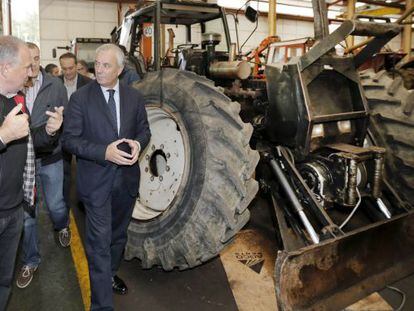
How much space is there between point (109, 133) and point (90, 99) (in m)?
0.26

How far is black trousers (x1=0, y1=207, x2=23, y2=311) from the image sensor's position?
7.38ft

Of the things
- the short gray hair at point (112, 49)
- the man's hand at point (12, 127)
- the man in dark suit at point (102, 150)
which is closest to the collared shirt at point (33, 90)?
the man in dark suit at point (102, 150)

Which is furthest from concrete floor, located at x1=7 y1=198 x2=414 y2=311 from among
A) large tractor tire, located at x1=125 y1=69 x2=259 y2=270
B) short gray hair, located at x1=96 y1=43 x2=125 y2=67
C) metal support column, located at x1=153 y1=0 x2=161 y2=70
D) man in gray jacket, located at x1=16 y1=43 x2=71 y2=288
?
metal support column, located at x1=153 y1=0 x2=161 y2=70

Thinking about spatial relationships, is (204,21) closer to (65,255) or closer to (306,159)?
(306,159)

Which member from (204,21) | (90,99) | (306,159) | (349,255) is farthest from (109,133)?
(204,21)

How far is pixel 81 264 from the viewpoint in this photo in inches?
138

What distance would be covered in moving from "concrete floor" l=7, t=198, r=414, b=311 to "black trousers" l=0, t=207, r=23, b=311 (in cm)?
58

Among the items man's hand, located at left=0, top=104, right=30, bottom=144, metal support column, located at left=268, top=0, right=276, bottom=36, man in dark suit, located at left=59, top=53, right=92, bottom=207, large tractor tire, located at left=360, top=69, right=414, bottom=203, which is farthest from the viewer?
metal support column, located at left=268, top=0, right=276, bottom=36

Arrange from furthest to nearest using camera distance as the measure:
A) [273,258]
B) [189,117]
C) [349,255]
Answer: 1. [273,258]
2. [189,117]
3. [349,255]

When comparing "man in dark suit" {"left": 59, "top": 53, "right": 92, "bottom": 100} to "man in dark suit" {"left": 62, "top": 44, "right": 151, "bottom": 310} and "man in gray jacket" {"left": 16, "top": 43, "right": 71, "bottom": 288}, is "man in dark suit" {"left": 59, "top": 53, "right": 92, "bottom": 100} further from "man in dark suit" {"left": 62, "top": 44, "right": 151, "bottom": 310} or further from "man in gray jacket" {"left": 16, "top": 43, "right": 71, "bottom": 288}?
"man in dark suit" {"left": 62, "top": 44, "right": 151, "bottom": 310}

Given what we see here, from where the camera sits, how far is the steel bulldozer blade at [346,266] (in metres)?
2.26

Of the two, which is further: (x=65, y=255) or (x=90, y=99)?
(x=65, y=255)

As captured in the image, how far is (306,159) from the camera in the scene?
10.3ft

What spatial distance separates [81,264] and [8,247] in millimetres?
1301
